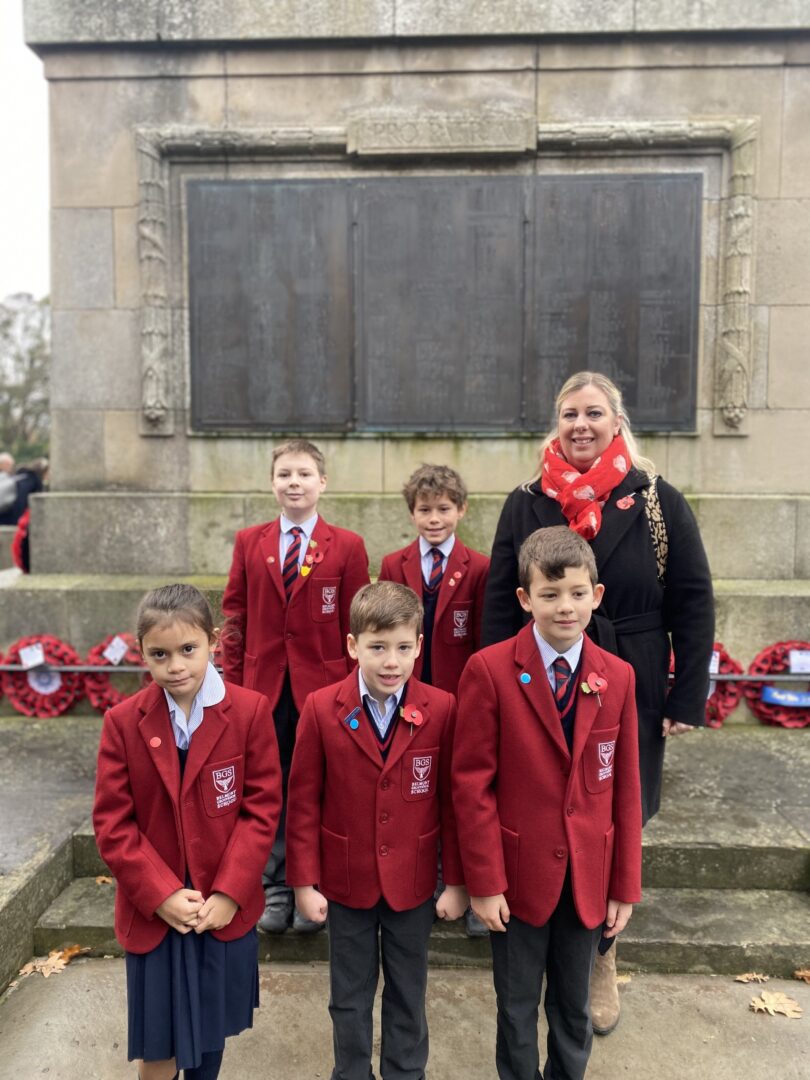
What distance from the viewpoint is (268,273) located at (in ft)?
18.2

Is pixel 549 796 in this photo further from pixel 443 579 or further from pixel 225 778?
pixel 443 579

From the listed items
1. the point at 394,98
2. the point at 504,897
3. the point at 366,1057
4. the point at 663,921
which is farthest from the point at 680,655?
the point at 394,98


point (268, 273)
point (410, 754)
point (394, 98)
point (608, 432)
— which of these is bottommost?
point (410, 754)

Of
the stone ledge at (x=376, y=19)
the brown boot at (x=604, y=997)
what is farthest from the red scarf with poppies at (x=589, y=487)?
the stone ledge at (x=376, y=19)

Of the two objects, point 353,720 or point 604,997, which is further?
point 604,997

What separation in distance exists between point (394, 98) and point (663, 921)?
5169 mm

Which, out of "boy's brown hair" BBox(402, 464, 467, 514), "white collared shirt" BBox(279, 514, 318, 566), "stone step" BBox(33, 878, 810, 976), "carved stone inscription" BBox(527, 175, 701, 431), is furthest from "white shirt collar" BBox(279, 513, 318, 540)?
"carved stone inscription" BBox(527, 175, 701, 431)

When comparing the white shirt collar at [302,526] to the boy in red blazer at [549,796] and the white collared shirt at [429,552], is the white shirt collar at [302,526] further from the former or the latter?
the boy in red blazer at [549,796]

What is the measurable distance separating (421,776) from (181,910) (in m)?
0.73

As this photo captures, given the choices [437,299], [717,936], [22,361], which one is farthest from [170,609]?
[22,361]

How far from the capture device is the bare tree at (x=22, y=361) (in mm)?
24547

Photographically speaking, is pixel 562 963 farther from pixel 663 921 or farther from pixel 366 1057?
pixel 663 921

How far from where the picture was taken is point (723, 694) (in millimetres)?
5109

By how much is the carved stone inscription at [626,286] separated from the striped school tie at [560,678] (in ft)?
12.0
